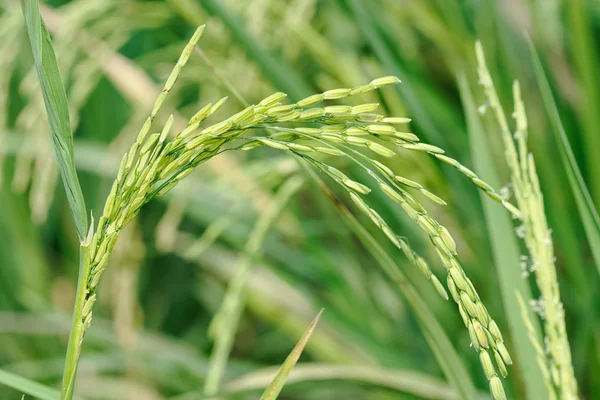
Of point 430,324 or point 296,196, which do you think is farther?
point 296,196

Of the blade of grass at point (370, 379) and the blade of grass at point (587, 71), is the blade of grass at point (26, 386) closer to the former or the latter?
the blade of grass at point (370, 379)

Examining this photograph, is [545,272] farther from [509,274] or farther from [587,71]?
[587,71]

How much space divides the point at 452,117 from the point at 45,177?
0.66 m

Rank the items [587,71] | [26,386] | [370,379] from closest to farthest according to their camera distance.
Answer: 1. [26,386]
2. [370,379]
3. [587,71]

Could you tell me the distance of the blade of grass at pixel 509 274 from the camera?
0.51 m

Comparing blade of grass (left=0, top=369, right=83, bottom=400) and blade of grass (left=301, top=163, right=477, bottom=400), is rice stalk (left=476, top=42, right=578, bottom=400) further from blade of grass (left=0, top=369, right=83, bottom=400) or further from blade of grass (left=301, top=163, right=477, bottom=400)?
blade of grass (left=0, top=369, right=83, bottom=400)

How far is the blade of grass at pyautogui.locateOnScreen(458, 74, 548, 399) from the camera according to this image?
51 centimetres

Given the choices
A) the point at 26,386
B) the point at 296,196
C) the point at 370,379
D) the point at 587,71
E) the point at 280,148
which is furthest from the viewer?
the point at 296,196

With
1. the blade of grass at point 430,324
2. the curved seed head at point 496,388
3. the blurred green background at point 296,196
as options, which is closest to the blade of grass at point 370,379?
the blurred green background at point 296,196

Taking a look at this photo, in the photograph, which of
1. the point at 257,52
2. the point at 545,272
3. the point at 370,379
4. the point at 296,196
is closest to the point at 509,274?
the point at 545,272

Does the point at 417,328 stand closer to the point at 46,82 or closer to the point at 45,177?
the point at 45,177

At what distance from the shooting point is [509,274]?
539mm

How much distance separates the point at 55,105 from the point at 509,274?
39 centimetres

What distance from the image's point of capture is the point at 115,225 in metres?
0.33
